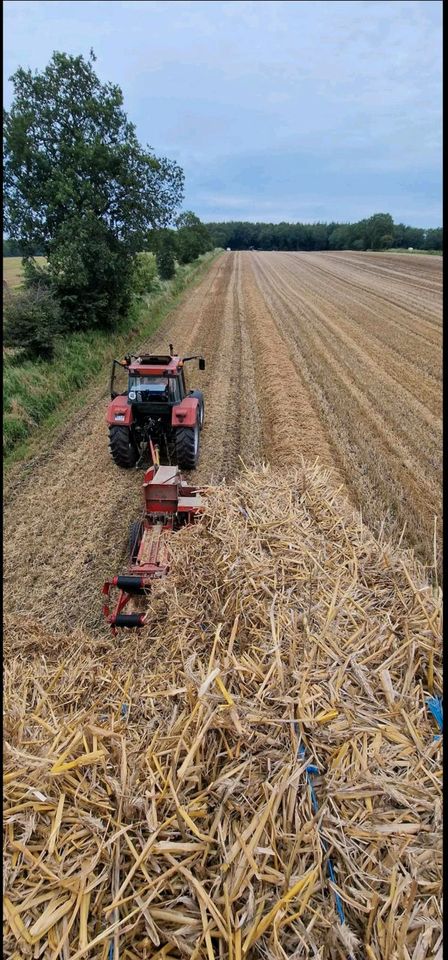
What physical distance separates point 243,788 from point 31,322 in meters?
12.0

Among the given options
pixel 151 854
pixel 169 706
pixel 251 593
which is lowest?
pixel 151 854

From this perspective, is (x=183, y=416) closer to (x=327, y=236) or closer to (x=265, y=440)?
(x=265, y=440)

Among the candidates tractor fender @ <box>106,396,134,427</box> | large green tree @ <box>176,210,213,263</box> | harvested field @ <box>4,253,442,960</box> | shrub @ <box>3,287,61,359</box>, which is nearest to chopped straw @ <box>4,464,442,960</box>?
harvested field @ <box>4,253,442,960</box>

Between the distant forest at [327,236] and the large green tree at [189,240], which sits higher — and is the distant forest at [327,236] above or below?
above

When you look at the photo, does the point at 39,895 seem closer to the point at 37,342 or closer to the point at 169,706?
the point at 169,706

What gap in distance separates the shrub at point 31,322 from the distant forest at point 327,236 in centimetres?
7024

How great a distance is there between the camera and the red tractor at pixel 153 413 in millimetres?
Answer: 7223

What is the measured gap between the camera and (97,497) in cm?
725

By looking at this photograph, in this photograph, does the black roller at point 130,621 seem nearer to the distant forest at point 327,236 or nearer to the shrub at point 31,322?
the shrub at point 31,322

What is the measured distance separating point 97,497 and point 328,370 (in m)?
8.15

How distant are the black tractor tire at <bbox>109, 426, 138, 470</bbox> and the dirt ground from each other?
23 cm

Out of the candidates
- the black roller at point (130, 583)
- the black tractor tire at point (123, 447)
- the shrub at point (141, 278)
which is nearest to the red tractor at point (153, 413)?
the black tractor tire at point (123, 447)

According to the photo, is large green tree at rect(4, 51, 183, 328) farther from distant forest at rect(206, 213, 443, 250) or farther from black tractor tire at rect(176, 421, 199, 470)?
distant forest at rect(206, 213, 443, 250)

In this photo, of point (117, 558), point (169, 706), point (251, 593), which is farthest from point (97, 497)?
point (169, 706)
